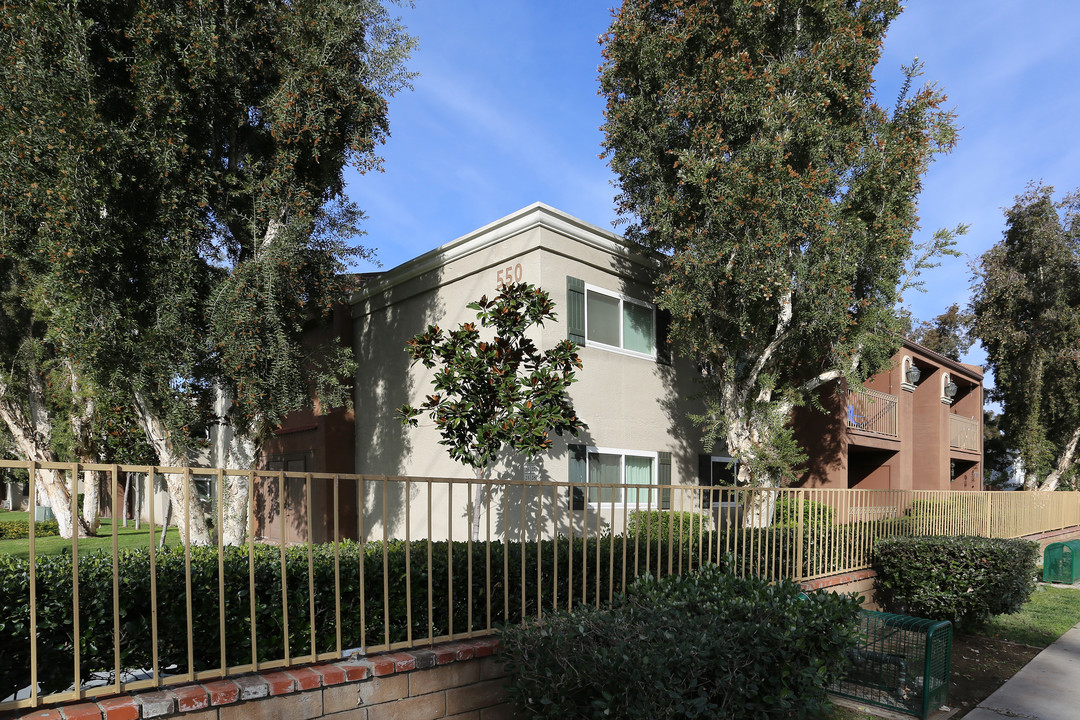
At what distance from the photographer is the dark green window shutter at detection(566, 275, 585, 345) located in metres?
11.4

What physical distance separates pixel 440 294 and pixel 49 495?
14359 millimetres

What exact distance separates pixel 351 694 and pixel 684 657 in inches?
78.6

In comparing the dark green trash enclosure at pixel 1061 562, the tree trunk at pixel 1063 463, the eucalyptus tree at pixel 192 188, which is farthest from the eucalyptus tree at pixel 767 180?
the tree trunk at pixel 1063 463

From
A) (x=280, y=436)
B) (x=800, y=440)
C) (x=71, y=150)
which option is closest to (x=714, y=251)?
(x=800, y=440)

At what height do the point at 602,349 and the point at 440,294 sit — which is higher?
the point at 440,294

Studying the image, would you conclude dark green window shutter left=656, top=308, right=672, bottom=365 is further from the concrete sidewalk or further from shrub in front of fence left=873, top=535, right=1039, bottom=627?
the concrete sidewalk

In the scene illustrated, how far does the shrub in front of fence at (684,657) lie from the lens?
3906 millimetres

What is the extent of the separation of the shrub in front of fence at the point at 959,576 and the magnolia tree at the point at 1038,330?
750 inches

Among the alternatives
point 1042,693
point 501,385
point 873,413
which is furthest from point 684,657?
point 873,413

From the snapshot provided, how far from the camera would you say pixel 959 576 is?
353 inches

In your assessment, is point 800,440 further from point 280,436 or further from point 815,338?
point 280,436

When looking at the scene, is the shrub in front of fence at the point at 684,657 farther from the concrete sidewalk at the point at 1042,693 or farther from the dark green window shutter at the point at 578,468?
the dark green window shutter at the point at 578,468

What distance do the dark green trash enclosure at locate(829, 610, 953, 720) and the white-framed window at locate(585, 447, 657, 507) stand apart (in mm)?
4833

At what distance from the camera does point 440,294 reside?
1302cm
